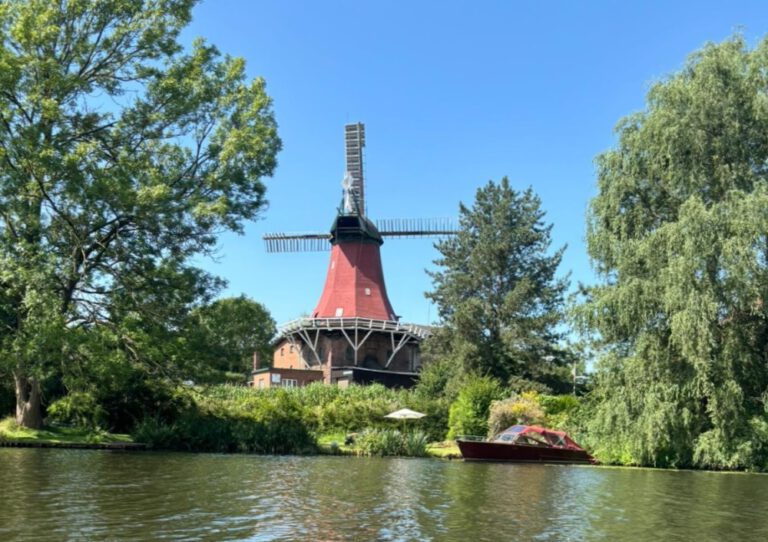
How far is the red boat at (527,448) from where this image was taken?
1015 inches

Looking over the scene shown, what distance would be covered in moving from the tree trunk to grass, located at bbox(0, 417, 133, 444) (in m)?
0.28

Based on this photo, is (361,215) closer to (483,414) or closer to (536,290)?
(536,290)

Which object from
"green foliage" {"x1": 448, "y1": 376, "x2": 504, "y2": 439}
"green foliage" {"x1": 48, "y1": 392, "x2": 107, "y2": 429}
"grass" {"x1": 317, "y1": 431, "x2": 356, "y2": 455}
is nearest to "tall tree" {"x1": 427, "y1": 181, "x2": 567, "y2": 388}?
"green foliage" {"x1": 448, "y1": 376, "x2": 504, "y2": 439}

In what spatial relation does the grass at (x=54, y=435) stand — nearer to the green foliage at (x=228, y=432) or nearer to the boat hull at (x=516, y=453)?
the green foliage at (x=228, y=432)

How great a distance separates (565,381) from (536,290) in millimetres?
6001

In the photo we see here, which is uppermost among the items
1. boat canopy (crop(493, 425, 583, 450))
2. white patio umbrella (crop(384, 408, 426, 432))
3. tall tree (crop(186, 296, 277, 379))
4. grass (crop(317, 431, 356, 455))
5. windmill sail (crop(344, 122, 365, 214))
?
windmill sail (crop(344, 122, 365, 214))

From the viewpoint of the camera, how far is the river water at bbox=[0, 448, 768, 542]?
371 inches

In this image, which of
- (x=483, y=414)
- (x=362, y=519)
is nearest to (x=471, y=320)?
(x=483, y=414)

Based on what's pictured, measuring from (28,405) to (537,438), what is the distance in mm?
18884

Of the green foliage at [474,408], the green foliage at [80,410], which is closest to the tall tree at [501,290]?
the green foliage at [474,408]

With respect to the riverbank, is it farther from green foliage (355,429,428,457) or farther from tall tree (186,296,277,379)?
green foliage (355,429,428,457)

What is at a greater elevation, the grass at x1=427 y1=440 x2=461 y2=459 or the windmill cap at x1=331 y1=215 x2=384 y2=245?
the windmill cap at x1=331 y1=215 x2=384 y2=245

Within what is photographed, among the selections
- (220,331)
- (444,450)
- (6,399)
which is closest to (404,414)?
(444,450)

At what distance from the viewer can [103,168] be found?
2489 centimetres
